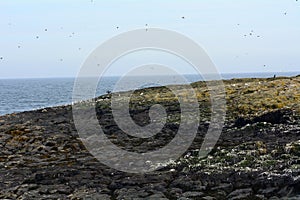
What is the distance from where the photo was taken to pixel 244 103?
2612 cm

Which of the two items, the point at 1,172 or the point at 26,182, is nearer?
the point at 26,182

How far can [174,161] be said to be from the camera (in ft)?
58.6

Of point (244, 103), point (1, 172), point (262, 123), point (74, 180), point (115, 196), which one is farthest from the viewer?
point (244, 103)

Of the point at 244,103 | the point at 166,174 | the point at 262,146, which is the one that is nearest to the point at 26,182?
the point at 166,174

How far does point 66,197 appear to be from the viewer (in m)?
14.6

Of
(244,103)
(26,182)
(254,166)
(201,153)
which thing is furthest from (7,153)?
(244,103)

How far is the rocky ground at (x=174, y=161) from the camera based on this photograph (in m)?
14.8

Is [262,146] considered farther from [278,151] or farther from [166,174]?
[166,174]

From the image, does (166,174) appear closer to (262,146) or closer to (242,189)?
(242,189)

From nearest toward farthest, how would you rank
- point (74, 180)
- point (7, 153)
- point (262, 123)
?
point (74, 180) → point (7, 153) → point (262, 123)

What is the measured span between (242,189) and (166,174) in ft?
9.49

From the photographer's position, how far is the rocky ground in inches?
583

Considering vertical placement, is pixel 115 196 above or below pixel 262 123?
below

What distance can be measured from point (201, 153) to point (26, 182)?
6.90 metres
